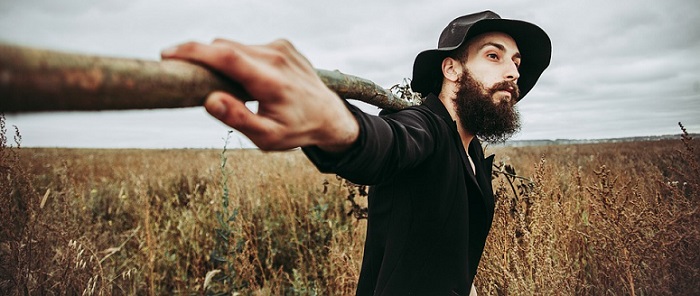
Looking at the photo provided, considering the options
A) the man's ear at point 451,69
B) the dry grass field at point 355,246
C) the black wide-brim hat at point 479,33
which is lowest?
the dry grass field at point 355,246

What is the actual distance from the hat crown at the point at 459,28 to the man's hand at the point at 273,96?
139 centimetres

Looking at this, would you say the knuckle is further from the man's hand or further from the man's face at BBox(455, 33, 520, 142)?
the man's face at BBox(455, 33, 520, 142)

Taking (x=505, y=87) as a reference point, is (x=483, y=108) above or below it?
below

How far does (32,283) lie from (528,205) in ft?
12.9

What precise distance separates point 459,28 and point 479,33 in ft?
0.36

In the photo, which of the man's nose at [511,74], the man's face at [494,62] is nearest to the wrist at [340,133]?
the man's face at [494,62]

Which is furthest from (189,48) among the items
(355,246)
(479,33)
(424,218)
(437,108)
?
(355,246)

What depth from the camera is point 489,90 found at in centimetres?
191

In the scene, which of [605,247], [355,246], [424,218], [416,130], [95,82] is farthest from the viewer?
[355,246]

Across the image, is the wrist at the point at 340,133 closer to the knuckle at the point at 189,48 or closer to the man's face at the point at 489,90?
the knuckle at the point at 189,48

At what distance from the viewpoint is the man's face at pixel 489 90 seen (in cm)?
188

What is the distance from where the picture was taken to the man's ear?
207 centimetres

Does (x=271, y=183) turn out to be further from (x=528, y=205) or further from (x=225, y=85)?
(x=225, y=85)

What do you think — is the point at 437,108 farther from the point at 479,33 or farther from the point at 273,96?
the point at 273,96
